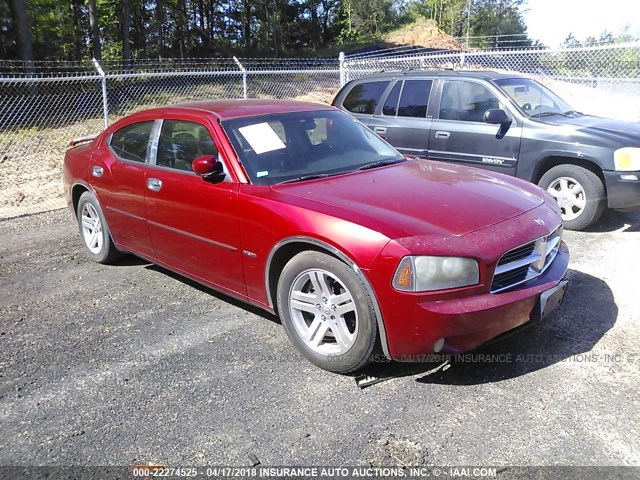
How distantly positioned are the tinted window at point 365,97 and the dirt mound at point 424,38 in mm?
35809

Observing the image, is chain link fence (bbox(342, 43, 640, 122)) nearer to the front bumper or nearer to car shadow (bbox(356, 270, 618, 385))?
the front bumper

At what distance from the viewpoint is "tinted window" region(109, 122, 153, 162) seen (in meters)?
4.54

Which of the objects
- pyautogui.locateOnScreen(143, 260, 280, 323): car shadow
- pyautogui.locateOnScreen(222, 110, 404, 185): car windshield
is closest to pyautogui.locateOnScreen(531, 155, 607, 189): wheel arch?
pyautogui.locateOnScreen(222, 110, 404, 185): car windshield

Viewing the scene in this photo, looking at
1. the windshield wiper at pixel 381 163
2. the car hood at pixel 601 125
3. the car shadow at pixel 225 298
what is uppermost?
the car hood at pixel 601 125

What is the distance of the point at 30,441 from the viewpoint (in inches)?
108

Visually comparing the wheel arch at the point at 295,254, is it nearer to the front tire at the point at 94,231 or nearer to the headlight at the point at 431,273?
the headlight at the point at 431,273

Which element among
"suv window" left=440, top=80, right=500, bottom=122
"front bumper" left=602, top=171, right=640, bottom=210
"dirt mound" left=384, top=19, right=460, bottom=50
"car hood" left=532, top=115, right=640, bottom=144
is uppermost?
"dirt mound" left=384, top=19, right=460, bottom=50

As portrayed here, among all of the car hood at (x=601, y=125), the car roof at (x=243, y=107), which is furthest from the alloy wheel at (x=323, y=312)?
the car hood at (x=601, y=125)

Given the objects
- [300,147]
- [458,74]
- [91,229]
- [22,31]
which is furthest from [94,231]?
[22,31]

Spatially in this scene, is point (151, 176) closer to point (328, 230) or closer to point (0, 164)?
point (328, 230)

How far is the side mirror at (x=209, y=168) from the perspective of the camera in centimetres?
364

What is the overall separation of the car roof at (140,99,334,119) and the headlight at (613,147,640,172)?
3.30 metres

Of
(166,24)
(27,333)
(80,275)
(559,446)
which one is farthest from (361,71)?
(166,24)

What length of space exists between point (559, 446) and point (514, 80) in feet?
17.8
